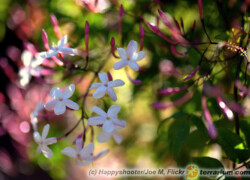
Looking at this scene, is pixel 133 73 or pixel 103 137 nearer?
pixel 103 137

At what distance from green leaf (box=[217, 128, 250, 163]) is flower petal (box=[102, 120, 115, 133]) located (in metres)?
0.22

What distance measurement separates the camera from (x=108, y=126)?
1.93 feet

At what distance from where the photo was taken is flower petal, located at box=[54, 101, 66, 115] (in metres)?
0.58

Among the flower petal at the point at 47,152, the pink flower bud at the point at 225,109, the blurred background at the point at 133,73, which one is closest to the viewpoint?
the pink flower bud at the point at 225,109

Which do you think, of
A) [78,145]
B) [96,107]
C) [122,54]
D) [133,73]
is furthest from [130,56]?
[133,73]

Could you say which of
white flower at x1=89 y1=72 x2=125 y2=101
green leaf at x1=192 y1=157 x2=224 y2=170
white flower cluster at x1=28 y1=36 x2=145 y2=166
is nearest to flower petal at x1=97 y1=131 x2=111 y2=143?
white flower cluster at x1=28 y1=36 x2=145 y2=166

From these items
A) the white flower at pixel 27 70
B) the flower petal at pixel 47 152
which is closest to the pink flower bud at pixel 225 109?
the flower petal at pixel 47 152

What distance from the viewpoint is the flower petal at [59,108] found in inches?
22.8

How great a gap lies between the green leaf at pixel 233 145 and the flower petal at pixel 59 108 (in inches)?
13.2

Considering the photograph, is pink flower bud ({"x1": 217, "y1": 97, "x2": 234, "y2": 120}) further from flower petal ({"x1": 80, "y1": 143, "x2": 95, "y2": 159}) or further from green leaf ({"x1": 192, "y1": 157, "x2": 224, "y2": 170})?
flower petal ({"x1": 80, "y1": 143, "x2": 95, "y2": 159})

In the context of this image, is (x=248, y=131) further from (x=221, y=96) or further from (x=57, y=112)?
(x=57, y=112)

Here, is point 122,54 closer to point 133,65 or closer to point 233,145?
point 133,65

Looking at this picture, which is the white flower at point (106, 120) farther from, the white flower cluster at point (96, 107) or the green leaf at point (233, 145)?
the green leaf at point (233, 145)

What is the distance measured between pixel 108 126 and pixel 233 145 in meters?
0.27
